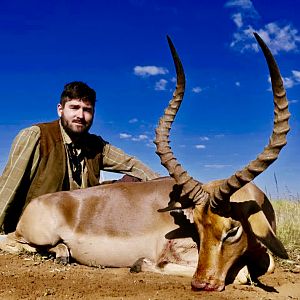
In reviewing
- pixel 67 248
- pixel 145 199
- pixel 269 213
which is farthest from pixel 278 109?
pixel 67 248

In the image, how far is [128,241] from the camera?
268 inches

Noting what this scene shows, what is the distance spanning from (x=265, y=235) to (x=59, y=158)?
12.2 ft

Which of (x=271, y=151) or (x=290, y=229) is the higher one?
(x=271, y=151)

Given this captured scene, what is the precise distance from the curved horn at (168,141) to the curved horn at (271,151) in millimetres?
461

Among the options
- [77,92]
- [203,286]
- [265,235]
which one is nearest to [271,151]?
[265,235]

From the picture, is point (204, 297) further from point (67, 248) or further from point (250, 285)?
point (67, 248)

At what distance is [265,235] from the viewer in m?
5.77

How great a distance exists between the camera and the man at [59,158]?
8086mm

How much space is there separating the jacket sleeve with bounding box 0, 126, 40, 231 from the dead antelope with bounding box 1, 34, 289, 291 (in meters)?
0.69

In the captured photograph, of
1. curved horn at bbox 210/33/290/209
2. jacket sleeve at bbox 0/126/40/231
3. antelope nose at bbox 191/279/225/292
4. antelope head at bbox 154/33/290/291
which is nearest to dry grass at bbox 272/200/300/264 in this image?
antelope head at bbox 154/33/290/291

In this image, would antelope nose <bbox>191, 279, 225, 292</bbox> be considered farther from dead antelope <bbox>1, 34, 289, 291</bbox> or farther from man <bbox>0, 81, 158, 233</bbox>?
man <bbox>0, 81, 158, 233</bbox>

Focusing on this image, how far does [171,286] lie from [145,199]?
1.85 meters

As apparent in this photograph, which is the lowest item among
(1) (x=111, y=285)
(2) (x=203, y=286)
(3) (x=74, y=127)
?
(1) (x=111, y=285)

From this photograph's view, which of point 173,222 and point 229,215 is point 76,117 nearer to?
point 173,222
